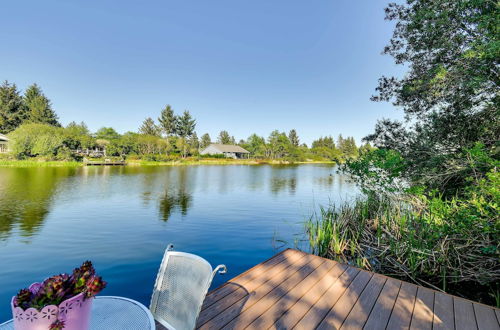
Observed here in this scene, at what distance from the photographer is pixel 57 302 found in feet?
2.66

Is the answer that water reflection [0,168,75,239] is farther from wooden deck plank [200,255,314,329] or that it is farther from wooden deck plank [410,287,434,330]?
wooden deck plank [410,287,434,330]

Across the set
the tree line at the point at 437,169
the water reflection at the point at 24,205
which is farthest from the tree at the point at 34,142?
the tree line at the point at 437,169

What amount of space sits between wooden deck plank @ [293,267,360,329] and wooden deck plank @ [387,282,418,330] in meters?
0.48

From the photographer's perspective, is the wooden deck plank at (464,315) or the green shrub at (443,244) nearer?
the wooden deck plank at (464,315)

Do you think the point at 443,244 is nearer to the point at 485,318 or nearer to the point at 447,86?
the point at 485,318

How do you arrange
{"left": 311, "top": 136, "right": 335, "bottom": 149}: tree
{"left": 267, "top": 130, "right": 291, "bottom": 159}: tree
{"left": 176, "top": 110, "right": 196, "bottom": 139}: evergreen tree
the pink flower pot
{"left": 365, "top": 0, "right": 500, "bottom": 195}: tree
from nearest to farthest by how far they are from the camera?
the pink flower pot, {"left": 365, "top": 0, "right": 500, "bottom": 195}: tree, {"left": 176, "top": 110, "right": 196, "bottom": 139}: evergreen tree, {"left": 267, "top": 130, "right": 291, "bottom": 159}: tree, {"left": 311, "top": 136, "right": 335, "bottom": 149}: tree

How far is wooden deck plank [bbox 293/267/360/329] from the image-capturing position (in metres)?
1.93

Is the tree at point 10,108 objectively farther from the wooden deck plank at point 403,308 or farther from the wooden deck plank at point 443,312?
the wooden deck plank at point 443,312

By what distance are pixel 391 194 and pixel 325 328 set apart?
13.8ft

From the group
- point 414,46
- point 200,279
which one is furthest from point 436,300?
point 414,46

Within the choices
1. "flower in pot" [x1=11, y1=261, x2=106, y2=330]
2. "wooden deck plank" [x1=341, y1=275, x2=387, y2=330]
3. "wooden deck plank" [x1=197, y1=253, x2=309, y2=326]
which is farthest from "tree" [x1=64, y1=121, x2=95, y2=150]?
"wooden deck plank" [x1=341, y1=275, x2=387, y2=330]

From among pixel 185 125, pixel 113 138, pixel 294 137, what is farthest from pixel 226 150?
pixel 294 137

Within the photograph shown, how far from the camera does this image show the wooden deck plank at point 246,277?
229cm

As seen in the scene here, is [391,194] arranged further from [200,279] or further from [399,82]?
[200,279]
